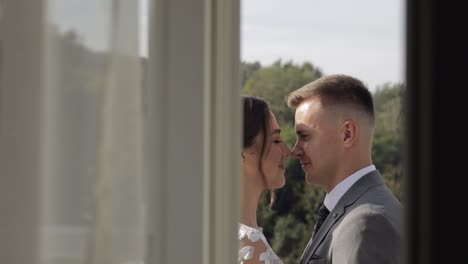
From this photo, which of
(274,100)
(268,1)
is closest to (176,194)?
(274,100)

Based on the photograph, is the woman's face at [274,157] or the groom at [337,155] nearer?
the groom at [337,155]

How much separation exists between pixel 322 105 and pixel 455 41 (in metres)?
1.75

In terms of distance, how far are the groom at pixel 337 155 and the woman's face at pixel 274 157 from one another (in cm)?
9

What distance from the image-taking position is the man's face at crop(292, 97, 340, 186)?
263cm

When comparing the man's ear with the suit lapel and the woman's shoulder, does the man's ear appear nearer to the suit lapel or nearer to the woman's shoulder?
the suit lapel

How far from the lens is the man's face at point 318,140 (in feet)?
8.64

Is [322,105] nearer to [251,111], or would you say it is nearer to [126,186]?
[251,111]

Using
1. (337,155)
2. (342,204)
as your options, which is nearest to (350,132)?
(337,155)

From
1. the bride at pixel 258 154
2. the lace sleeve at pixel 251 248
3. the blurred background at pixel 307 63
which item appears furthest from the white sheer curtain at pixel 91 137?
the blurred background at pixel 307 63

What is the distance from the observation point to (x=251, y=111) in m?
2.78

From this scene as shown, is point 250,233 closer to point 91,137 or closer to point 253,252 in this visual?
point 253,252

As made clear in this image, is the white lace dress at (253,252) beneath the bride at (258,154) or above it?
beneath

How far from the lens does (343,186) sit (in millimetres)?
2578

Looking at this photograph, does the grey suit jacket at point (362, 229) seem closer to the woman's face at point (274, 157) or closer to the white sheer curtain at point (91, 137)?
the woman's face at point (274, 157)
